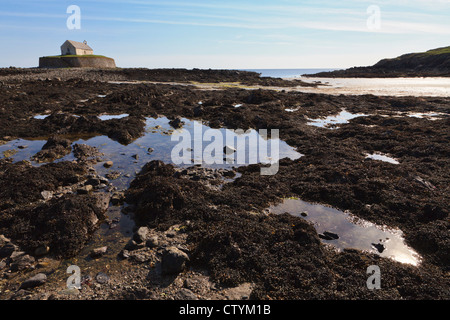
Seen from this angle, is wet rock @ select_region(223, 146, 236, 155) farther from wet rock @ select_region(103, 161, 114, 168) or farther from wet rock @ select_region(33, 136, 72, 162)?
wet rock @ select_region(33, 136, 72, 162)

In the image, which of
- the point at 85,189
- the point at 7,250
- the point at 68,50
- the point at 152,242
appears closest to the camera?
the point at 7,250

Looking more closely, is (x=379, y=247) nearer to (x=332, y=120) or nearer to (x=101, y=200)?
(x=101, y=200)

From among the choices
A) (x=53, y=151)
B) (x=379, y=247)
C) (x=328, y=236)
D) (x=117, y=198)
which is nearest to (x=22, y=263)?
(x=117, y=198)

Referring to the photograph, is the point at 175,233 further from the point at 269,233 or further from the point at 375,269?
the point at 375,269

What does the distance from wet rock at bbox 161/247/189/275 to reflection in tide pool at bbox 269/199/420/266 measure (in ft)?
14.0

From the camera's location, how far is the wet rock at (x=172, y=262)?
6223mm

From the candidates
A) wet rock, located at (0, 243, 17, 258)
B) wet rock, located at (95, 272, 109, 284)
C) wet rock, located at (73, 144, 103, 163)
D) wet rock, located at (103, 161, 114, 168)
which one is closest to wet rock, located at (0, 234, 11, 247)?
wet rock, located at (0, 243, 17, 258)

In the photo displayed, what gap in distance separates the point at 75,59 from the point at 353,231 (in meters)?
91.8

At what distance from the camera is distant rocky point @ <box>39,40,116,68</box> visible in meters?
77.8

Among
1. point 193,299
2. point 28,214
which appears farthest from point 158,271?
point 28,214

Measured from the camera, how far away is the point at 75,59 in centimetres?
7831

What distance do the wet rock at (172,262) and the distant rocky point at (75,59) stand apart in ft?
296

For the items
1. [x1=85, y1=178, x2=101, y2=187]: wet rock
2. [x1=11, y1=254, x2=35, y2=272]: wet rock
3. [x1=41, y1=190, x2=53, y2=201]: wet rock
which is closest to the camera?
[x1=11, y1=254, x2=35, y2=272]: wet rock

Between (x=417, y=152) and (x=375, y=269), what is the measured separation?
38.6 ft
